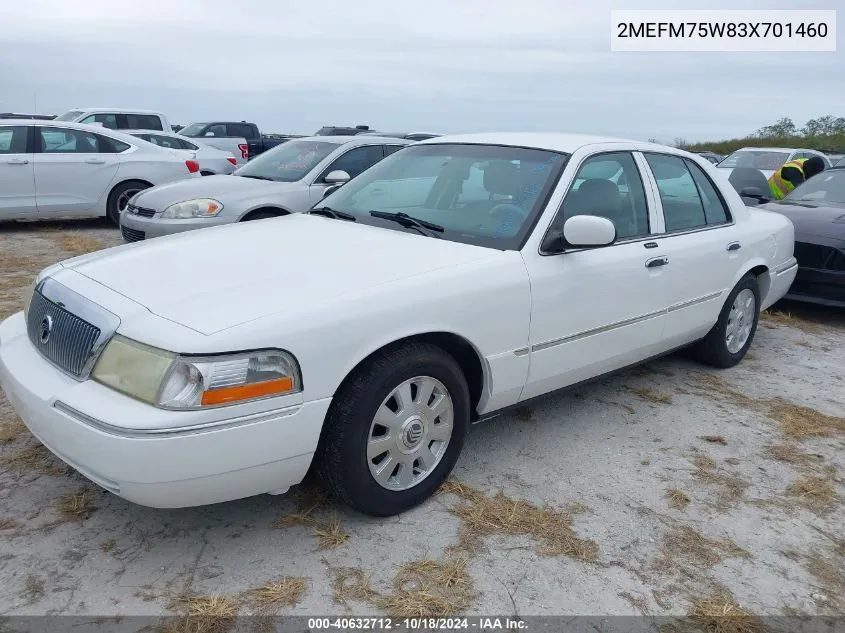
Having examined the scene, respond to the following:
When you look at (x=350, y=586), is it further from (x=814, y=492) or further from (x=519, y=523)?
(x=814, y=492)

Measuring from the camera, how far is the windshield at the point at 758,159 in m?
13.6

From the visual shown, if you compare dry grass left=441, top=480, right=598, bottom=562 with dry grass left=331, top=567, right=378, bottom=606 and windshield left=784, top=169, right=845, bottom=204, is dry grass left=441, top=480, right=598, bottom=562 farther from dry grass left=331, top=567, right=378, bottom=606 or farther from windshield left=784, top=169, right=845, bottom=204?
windshield left=784, top=169, right=845, bottom=204

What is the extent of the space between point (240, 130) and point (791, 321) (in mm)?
17479

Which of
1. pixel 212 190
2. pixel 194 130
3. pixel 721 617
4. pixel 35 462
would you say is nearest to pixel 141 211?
pixel 212 190

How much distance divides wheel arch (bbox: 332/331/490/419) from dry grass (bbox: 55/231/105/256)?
652 cm

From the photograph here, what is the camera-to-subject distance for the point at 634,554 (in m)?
2.99

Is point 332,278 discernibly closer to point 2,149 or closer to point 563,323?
point 563,323

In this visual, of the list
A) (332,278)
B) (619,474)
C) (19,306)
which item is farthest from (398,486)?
(19,306)

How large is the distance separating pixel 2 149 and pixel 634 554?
9537 mm

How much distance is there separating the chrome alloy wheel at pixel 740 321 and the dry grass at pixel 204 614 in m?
3.79

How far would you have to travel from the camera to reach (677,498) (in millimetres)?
3432

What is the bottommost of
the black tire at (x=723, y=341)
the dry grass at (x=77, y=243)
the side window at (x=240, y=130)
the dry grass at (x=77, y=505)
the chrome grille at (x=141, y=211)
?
the dry grass at (x=77, y=505)

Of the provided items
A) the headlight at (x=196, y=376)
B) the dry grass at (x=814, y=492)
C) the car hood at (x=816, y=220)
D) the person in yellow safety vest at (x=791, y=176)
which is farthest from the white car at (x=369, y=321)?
the person in yellow safety vest at (x=791, y=176)

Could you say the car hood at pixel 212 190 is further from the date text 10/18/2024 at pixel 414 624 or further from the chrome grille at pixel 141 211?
the date text 10/18/2024 at pixel 414 624
